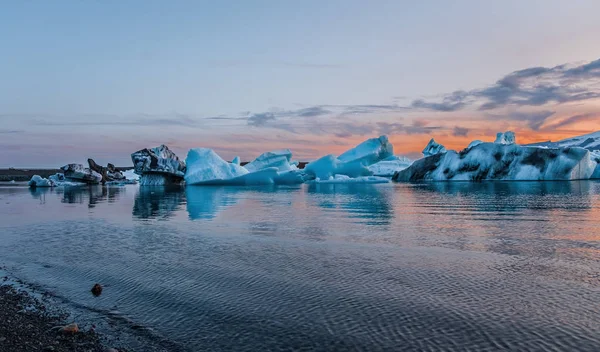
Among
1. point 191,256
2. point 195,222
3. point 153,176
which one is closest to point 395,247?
point 191,256

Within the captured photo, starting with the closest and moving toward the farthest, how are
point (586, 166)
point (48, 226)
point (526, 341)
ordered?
1. point (526, 341)
2. point (48, 226)
3. point (586, 166)

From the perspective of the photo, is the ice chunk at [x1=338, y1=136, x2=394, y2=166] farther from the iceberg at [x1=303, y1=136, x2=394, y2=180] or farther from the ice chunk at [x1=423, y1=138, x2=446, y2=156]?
the ice chunk at [x1=423, y1=138, x2=446, y2=156]

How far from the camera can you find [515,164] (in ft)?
130

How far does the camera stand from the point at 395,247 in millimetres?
8305

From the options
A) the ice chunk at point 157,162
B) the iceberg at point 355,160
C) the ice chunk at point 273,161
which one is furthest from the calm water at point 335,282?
the ice chunk at point 273,161

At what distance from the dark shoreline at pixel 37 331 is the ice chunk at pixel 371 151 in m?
40.9

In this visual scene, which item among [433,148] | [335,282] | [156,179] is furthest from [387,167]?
[335,282]

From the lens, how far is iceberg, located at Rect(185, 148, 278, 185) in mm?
38938

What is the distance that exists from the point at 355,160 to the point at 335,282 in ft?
132

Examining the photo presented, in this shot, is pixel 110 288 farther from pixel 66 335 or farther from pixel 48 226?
pixel 48 226

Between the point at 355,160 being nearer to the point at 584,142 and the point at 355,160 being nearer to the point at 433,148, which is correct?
the point at 433,148

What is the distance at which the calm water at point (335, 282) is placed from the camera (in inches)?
163

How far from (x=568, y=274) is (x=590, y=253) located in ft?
5.73

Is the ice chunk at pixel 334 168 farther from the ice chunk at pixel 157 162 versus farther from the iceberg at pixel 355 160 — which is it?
the ice chunk at pixel 157 162
